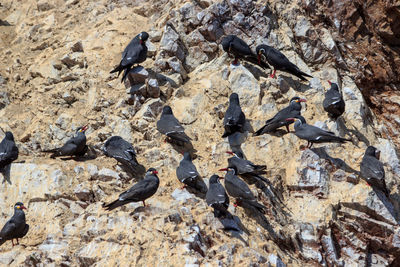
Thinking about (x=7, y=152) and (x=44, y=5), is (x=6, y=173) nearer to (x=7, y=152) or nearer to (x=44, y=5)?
(x=7, y=152)

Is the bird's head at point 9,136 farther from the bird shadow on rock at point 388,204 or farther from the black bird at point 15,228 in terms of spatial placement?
the bird shadow on rock at point 388,204

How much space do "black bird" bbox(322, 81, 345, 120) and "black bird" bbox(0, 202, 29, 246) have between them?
797 cm

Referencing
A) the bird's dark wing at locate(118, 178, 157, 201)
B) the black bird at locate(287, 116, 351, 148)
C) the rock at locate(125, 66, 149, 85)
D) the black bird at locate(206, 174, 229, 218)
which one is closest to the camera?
the black bird at locate(206, 174, 229, 218)

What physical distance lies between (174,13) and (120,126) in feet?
14.7

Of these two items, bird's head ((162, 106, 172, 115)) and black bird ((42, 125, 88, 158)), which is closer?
black bird ((42, 125, 88, 158))

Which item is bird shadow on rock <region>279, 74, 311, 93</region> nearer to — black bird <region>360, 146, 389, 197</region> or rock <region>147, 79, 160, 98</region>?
black bird <region>360, 146, 389, 197</region>

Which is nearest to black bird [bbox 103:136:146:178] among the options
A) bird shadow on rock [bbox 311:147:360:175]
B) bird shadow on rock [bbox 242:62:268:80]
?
bird shadow on rock [bbox 311:147:360:175]

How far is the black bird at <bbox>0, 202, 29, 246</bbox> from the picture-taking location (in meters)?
11.1

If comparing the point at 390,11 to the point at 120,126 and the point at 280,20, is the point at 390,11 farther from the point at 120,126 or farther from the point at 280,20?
the point at 120,126

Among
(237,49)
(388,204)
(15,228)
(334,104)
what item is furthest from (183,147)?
(388,204)

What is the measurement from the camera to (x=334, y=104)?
44.4 feet

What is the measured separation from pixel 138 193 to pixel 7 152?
4.02 meters

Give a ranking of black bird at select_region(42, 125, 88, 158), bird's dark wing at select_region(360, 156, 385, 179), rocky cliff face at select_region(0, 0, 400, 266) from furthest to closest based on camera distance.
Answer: black bird at select_region(42, 125, 88, 158)
bird's dark wing at select_region(360, 156, 385, 179)
rocky cliff face at select_region(0, 0, 400, 266)

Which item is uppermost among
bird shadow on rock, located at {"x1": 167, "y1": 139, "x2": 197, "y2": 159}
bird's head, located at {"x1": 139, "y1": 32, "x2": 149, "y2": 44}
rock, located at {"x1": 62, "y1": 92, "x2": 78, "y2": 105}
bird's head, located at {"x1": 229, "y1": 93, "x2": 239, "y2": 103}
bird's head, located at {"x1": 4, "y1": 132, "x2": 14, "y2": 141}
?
bird's head, located at {"x1": 139, "y1": 32, "x2": 149, "y2": 44}
